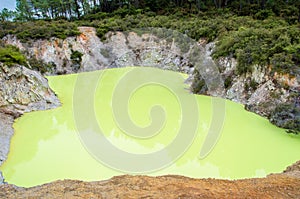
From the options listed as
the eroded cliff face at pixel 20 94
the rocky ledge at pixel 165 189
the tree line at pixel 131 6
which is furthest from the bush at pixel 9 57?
the tree line at pixel 131 6

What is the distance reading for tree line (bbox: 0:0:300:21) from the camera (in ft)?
75.9

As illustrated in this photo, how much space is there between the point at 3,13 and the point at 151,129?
29176mm

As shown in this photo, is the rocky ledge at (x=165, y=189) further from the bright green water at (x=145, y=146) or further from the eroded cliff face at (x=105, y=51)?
the eroded cliff face at (x=105, y=51)

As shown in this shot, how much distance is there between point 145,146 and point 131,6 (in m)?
22.7

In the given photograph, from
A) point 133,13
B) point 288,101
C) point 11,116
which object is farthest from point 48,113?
point 133,13

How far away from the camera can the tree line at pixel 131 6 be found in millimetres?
23148

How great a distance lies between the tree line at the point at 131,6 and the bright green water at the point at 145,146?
Answer: 612 inches

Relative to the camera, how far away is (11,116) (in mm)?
10117

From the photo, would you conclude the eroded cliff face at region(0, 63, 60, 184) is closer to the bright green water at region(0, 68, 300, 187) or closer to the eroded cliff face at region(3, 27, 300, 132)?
the bright green water at region(0, 68, 300, 187)

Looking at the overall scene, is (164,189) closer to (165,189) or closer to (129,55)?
(165,189)

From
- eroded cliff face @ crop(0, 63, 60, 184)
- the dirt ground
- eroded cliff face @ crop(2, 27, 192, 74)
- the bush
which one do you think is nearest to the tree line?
eroded cliff face @ crop(2, 27, 192, 74)

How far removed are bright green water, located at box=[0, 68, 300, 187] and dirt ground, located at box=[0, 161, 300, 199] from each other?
112 cm

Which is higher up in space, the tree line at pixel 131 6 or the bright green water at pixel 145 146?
the tree line at pixel 131 6

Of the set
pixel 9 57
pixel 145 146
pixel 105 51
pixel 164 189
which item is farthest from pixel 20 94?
pixel 105 51
